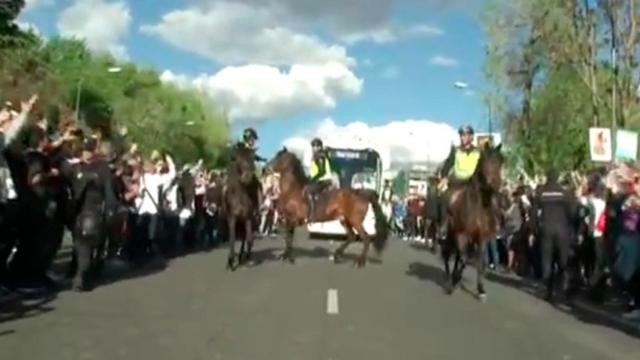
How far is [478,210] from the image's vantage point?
771 inches

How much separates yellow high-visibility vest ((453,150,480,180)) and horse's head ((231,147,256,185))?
432 centimetres

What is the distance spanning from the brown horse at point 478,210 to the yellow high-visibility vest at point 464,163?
774 mm

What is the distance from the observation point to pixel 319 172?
1093 inches

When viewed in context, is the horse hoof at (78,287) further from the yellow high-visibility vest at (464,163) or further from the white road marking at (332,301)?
the yellow high-visibility vest at (464,163)

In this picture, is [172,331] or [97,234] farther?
[97,234]

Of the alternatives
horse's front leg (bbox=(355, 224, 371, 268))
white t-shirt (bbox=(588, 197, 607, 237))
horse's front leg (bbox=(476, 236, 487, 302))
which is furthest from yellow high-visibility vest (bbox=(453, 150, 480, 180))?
horse's front leg (bbox=(355, 224, 371, 268))

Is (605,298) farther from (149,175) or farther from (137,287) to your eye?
(149,175)

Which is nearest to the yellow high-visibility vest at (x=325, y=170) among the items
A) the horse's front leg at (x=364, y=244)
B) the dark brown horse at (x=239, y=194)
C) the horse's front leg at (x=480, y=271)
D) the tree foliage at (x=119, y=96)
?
the horse's front leg at (x=364, y=244)

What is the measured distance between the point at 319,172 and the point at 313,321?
42.9 ft

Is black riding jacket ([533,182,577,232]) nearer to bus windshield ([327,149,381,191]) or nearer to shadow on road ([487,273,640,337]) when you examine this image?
shadow on road ([487,273,640,337])

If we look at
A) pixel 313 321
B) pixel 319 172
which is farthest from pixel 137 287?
pixel 319 172

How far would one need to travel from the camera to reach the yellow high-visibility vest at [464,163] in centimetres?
2084

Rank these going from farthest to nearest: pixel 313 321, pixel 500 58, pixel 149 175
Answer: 1. pixel 500 58
2. pixel 149 175
3. pixel 313 321

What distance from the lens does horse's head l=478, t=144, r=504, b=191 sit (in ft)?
62.1
